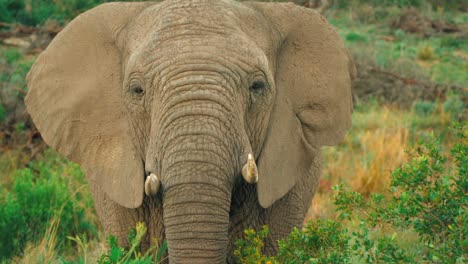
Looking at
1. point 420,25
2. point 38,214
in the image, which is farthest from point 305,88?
point 420,25

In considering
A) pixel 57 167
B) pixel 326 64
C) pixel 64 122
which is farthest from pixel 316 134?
pixel 57 167

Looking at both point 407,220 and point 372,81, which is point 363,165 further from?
point 372,81

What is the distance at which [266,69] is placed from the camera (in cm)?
453

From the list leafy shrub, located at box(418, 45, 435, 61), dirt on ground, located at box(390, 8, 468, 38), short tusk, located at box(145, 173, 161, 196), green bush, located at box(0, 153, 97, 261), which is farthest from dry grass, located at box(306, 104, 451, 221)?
dirt on ground, located at box(390, 8, 468, 38)

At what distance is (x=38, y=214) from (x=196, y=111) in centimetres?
305

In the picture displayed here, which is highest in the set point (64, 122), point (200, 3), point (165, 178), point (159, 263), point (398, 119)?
point (200, 3)

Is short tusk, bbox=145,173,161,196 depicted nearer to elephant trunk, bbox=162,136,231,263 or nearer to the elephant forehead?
elephant trunk, bbox=162,136,231,263

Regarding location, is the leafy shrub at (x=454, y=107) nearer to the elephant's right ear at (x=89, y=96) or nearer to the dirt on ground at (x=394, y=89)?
the dirt on ground at (x=394, y=89)

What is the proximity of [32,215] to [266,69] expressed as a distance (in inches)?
113

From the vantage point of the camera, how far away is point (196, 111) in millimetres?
4125

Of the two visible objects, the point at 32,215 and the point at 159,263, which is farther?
the point at 32,215

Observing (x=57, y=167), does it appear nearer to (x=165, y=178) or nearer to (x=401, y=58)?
(x=165, y=178)

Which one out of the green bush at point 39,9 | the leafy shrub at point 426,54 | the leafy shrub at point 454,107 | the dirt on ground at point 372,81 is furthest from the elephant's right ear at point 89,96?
the leafy shrub at point 426,54

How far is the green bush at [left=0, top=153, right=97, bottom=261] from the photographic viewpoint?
21.4 ft
